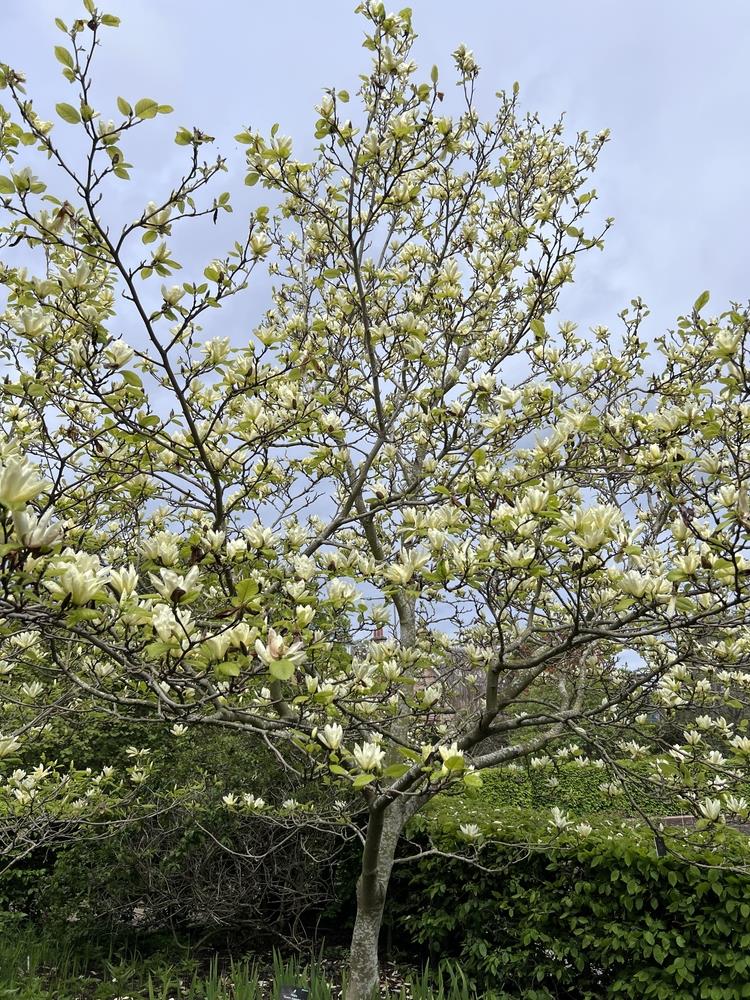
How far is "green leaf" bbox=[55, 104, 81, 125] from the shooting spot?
2508 mm

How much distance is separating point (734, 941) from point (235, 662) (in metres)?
3.56

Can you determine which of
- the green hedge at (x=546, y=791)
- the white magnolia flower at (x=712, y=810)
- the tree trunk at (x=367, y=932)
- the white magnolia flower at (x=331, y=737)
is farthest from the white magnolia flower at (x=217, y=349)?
the green hedge at (x=546, y=791)

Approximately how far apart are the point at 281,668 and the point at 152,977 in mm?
4755

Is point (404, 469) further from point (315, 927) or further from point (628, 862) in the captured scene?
point (315, 927)

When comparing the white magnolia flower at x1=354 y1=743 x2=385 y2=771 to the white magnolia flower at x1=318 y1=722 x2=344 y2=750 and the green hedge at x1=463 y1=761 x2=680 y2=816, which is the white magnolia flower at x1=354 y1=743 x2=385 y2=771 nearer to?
the white magnolia flower at x1=318 y1=722 x2=344 y2=750

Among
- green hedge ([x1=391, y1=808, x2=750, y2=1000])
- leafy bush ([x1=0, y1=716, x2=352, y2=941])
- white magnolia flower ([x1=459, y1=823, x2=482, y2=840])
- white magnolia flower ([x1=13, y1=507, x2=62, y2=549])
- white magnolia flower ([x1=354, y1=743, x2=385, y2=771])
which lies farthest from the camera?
leafy bush ([x1=0, y1=716, x2=352, y2=941])

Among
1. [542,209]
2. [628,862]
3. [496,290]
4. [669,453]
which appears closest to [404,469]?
[496,290]

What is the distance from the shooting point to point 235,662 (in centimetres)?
187

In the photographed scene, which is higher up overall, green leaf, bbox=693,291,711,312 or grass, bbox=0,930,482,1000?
green leaf, bbox=693,291,711,312

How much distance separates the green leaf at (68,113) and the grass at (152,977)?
433 centimetres

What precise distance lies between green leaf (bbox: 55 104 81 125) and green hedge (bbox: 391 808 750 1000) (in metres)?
4.38

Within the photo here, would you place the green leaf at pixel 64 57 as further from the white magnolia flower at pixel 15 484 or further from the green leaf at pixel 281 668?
the green leaf at pixel 281 668

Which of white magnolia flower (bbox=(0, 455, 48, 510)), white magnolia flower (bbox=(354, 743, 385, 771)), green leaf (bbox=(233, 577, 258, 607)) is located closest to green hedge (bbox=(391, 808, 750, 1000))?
white magnolia flower (bbox=(354, 743, 385, 771))

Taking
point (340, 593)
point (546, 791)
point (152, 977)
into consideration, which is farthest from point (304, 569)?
point (546, 791)
